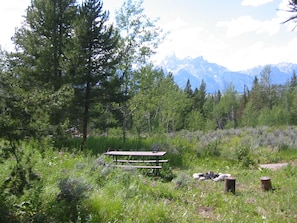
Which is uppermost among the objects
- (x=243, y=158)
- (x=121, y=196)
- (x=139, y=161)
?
(x=121, y=196)

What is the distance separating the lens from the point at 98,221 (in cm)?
420

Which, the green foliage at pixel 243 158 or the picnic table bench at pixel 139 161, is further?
the green foliage at pixel 243 158

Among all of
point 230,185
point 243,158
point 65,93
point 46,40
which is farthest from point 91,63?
point 65,93

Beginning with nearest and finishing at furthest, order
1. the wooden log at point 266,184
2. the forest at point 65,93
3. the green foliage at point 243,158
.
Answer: the forest at point 65,93, the wooden log at point 266,184, the green foliage at point 243,158

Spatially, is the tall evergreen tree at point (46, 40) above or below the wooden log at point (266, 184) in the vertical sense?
above

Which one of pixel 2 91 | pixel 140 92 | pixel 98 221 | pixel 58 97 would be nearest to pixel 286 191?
pixel 98 221

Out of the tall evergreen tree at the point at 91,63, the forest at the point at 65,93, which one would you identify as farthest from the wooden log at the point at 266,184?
the tall evergreen tree at the point at 91,63

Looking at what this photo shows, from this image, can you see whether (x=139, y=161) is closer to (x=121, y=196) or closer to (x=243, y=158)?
(x=243, y=158)

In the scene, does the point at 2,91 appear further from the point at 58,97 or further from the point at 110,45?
the point at 110,45

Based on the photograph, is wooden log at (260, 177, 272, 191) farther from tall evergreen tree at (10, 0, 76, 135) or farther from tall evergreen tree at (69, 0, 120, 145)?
tall evergreen tree at (10, 0, 76, 135)

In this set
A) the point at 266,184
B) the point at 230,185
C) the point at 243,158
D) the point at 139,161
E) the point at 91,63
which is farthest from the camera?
the point at 91,63

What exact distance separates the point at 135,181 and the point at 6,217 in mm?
3199

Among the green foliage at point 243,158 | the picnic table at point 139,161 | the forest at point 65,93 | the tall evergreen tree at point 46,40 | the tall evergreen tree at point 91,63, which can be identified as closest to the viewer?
the forest at point 65,93

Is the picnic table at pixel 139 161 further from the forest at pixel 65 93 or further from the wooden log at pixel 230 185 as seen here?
the wooden log at pixel 230 185
